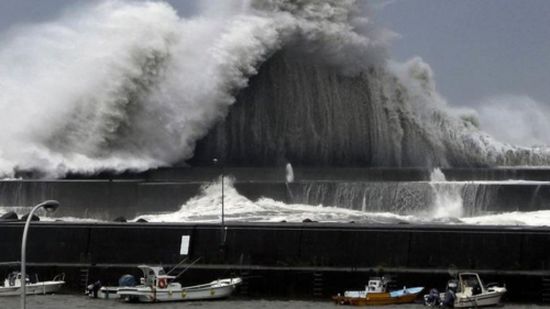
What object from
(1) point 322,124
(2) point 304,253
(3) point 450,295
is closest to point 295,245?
(2) point 304,253

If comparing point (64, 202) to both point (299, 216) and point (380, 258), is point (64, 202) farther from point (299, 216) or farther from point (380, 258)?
point (380, 258)

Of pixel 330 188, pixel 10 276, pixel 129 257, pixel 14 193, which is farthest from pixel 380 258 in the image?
pixel 14 193

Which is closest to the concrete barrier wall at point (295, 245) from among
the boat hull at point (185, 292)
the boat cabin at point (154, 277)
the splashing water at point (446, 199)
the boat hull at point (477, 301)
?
the boat cabin at point (154, 277)

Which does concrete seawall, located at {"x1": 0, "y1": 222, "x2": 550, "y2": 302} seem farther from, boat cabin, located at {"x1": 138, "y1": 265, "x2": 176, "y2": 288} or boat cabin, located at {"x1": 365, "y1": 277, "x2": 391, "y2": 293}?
boat cabin, located at {"x1": 138, "y1": 265, "x2": 176, "y2": 288}

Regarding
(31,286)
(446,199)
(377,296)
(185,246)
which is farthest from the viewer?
(446,199)

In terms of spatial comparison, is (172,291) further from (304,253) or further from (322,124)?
(322,124)

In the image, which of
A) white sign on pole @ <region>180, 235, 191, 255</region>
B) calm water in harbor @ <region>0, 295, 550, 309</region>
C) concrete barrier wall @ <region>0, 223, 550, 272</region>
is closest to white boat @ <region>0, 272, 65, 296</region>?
calm water in harbor @ <region>0, 295, 550, 309</region>

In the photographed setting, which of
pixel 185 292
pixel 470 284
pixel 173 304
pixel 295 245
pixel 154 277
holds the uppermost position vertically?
pixel 295 245
